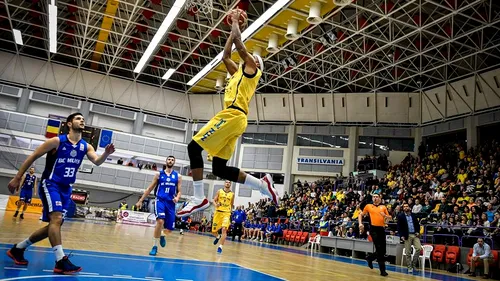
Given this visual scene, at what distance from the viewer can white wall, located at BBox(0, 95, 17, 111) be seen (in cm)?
3359

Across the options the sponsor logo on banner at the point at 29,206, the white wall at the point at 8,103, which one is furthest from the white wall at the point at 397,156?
the white wall at the point at 8,103

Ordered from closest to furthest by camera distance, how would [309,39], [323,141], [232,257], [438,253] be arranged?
[232,257] < [438,253] < [309,39] < [323,141]

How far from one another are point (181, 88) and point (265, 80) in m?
9.91

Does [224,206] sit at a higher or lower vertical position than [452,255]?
higher

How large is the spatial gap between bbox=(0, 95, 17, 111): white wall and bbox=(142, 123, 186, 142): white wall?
10897 millimetres

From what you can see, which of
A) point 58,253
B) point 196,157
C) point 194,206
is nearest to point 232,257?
point 194,206

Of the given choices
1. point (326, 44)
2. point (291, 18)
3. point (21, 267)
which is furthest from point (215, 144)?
point (326, 44)

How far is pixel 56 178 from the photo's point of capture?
15.7ft

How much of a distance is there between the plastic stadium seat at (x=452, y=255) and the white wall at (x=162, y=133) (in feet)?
95.3

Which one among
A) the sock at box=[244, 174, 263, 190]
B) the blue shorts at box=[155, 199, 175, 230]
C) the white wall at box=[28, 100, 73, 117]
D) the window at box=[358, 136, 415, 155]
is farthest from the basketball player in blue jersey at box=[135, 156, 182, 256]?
the white wall at box=[28, 100, 73, 117]

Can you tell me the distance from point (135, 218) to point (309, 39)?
17.9 m

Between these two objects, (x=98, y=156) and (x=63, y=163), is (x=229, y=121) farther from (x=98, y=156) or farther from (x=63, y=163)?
(x=63, y=163)

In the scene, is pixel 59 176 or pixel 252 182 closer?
pixel 59 176

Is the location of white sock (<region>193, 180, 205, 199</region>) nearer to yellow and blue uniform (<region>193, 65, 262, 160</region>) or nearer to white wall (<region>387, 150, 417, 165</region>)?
yellow and blue uniform (<region>193, 65, 262, 160</region>)
